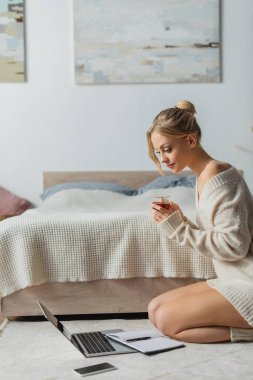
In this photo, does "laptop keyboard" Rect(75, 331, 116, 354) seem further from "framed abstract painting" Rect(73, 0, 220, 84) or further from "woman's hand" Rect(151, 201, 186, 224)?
"framed abstract painting" Rect(73, 0, 220, 84)

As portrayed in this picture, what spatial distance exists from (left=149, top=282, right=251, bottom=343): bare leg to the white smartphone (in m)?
0.38

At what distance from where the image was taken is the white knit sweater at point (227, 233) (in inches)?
92.9

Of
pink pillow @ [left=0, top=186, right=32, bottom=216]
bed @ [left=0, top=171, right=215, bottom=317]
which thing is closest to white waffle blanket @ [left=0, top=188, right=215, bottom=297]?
bed @ [left=0, top=171, right=215, bottom=317]

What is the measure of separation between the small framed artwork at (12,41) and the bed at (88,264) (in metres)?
2.22

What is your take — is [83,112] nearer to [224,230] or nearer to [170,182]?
[170,182]

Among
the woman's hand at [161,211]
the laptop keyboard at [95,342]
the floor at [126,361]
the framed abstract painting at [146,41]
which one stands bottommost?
the floor at [126,361]

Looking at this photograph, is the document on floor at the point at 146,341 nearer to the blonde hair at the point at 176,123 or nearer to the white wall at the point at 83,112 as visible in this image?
the blonde hair at the point at 176,123

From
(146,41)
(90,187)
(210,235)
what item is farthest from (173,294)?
(146,41)

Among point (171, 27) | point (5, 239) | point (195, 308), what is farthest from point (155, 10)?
point (195, 308)

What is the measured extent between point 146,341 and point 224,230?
0.51 metres

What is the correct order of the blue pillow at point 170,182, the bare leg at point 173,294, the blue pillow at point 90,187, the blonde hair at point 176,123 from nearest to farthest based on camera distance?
1. the blonde hair at point 176,123
2. the bare leg at point 173,294
3. the blue pillow at point 170,182
4. the blue pillow at point 90,187

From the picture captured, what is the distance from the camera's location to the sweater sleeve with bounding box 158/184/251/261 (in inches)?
93.0

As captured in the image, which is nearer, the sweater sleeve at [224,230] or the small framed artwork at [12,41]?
the sweater sleeve at [224,230]

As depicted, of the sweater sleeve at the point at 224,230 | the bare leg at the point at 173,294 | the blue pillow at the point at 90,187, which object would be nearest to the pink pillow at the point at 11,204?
the blue pillow at the point at 90,187
